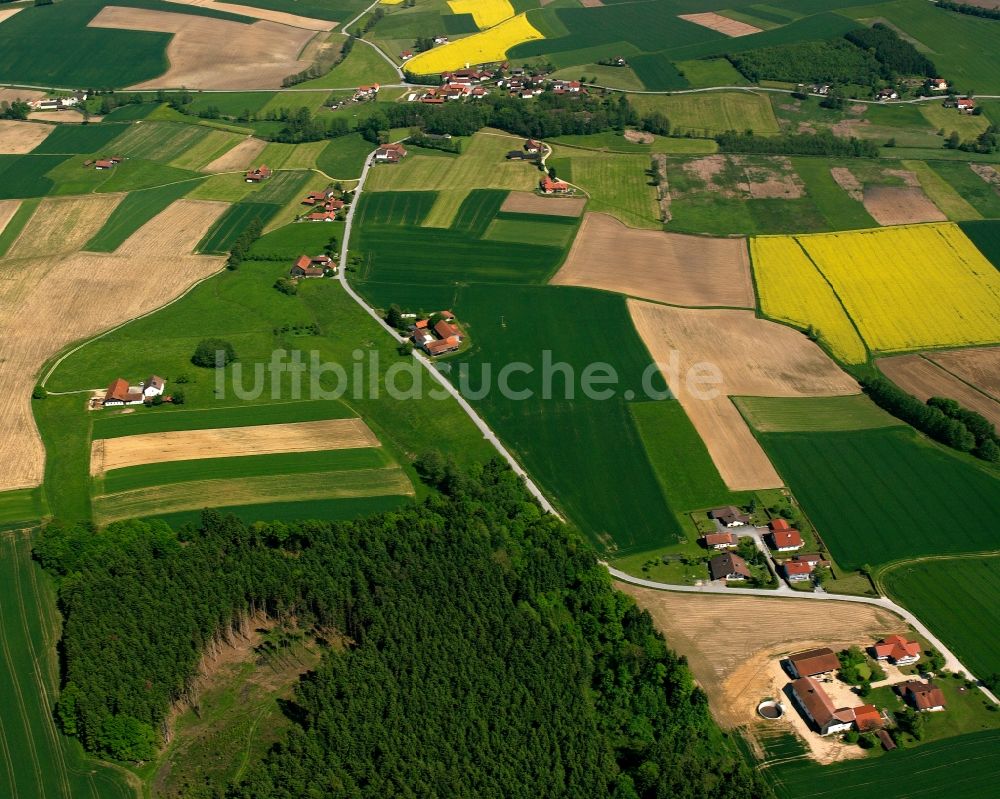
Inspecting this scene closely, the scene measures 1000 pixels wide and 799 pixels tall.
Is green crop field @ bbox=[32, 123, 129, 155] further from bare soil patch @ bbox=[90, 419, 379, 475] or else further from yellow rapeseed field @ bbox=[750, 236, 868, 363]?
yellow rapeseed field @ bbox=[750, 236, 868, 363]

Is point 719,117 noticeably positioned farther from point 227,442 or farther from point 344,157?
point 227,442

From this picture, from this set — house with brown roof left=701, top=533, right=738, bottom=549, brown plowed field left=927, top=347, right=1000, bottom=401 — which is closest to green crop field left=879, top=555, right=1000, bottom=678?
house with brown roof left=701, top=533, right=738, bottom=549

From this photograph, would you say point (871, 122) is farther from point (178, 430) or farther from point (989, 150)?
point (178, 430)

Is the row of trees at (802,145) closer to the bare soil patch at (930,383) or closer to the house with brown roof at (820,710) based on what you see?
the bare soil patch at (930,383)

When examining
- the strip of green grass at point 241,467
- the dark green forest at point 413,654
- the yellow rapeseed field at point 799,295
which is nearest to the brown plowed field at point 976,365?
the yellow rapeseed field at point 799,295

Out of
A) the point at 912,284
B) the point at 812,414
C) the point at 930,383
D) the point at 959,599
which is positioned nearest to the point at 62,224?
the point at 812,414

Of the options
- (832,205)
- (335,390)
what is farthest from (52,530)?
(832,205)

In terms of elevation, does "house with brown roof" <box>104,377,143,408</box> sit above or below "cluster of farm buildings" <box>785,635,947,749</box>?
above
